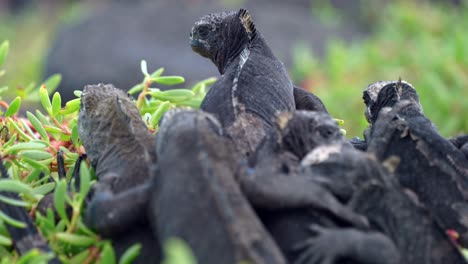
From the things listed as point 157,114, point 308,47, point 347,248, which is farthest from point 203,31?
point 308,47

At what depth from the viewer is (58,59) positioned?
12133 millimetres

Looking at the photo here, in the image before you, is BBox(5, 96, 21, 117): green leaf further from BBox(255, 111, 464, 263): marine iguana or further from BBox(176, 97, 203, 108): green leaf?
BBox(255, 111, 464, 263): marine iguana

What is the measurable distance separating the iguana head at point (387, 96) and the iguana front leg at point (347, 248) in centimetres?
91

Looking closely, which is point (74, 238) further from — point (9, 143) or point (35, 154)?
point (9, 143)

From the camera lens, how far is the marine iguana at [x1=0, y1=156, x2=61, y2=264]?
89.0 inches

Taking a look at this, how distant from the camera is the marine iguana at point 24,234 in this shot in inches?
89.0

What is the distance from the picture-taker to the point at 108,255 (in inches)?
83.0

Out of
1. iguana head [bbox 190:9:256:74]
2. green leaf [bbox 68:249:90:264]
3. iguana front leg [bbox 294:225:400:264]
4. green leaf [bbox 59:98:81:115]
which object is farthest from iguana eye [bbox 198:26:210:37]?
iguana front leg [bbox 294:225:400:264]

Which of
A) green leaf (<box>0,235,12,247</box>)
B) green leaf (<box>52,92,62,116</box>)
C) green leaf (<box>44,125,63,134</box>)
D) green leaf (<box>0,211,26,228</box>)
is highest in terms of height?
green leaf (<box>52,92,62,116</box>)

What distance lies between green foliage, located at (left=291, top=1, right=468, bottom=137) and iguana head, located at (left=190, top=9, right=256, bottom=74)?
421 centimetres

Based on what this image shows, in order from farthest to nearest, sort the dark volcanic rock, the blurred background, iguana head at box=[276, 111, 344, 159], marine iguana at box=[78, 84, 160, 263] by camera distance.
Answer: the dark volcanic rock
the blurred background
iguana head at box=[276, 111, 344, 159]
marine iguana at box=[78, 84, 160, 263]

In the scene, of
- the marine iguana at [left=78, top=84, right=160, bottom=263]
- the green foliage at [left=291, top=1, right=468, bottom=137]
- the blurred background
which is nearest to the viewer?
the marine iguana at [left=78, top=84, right=160, bottom=263]

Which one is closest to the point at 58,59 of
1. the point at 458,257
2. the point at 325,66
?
the point at 325,66

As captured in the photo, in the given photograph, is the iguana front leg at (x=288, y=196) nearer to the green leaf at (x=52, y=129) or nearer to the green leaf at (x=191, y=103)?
the green leaf at (x=191, y=103)
